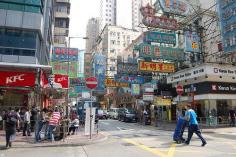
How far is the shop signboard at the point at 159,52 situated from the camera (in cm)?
2984

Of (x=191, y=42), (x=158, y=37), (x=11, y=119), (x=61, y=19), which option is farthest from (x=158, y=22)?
(x=61, y=19)

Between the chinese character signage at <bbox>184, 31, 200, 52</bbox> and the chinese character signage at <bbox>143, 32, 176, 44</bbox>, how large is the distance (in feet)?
5.05

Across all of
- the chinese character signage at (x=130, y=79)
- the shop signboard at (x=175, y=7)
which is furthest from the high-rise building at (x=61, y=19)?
the shop signboard at (x=175, y=7)

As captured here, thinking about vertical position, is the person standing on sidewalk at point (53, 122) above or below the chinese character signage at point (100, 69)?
below

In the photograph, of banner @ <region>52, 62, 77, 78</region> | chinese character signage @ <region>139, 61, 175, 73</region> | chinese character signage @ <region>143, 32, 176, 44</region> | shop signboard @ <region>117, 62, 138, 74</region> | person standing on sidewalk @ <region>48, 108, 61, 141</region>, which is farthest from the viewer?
shop signboard @ <region>117, 62, 138, 74</region>

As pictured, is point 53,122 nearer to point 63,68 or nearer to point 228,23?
point 63,68

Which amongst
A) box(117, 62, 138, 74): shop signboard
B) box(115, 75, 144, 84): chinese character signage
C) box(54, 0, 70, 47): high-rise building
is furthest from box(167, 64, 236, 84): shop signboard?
box(54, 0, 70, 47): high-rise building

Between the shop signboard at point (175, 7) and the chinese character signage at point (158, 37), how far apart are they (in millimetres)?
3162

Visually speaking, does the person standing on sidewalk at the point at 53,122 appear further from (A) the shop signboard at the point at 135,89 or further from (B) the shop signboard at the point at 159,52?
(A) the shop signboard at the point at 135,89

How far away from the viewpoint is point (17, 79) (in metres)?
17.5

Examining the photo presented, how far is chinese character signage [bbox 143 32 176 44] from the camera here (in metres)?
29.0

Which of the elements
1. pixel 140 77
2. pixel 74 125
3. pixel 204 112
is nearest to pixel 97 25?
pixel 140 77

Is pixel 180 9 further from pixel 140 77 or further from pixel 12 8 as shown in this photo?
pixel 12 8

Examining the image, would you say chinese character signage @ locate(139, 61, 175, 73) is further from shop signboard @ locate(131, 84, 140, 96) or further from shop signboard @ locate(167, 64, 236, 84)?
shop signboard @ locate(131, 84, 140, 96)
